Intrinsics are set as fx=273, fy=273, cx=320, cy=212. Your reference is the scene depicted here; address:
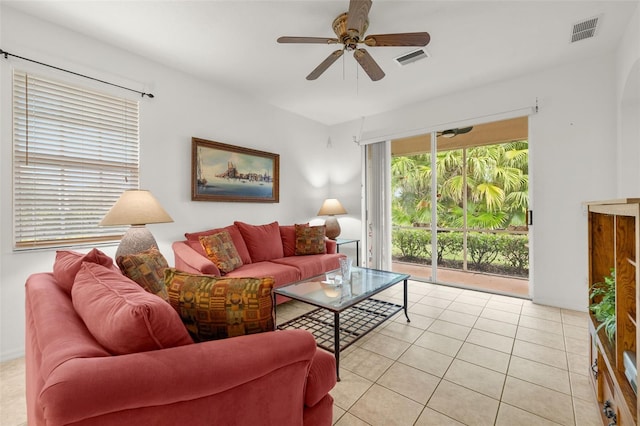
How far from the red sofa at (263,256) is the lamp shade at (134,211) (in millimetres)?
535

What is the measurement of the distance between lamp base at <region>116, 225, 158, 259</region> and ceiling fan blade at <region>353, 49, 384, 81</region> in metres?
2.34

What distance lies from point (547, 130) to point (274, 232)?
3.47 metres

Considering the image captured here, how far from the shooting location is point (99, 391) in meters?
0.65

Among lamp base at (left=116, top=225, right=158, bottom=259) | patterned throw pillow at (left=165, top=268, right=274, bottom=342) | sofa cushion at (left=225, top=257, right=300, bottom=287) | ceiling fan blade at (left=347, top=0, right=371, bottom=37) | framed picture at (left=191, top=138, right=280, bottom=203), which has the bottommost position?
sofa cushion at (left=225, top=257, right=300, bottom=287)

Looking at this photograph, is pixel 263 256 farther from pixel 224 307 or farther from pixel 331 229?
pixel 224 307

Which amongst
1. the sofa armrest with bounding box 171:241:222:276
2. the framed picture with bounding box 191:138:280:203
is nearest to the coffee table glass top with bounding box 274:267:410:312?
the sofa armrest with bounding box 171:241:222:276

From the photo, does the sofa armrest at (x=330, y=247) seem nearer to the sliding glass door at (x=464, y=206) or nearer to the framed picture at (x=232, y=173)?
the framed picture at (x=232, y=173)

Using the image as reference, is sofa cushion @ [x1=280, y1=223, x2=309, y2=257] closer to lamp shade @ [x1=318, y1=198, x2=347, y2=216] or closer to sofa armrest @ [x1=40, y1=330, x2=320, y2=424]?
lamp shade @ [x1=318, y1=198, x2=347, y2=216]

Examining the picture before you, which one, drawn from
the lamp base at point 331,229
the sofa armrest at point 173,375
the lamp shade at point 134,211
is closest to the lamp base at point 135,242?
the lamp shade at point 134,211

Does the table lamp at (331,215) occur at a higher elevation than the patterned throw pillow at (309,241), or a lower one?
higher

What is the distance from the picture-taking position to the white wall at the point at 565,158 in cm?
287

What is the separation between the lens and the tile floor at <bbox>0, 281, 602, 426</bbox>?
1535mm

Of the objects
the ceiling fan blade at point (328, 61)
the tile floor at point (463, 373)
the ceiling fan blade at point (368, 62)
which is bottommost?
the tile floor at point (463, 373)

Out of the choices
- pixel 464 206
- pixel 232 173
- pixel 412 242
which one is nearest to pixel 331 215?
pixel 412 242
